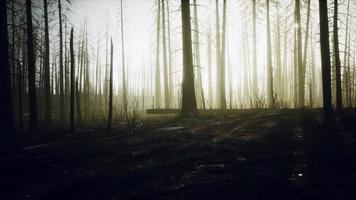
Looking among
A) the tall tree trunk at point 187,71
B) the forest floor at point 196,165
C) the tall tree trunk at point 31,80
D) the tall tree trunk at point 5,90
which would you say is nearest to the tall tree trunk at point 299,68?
the forest floor at point 196,165

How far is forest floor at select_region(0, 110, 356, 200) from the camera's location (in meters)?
4.79

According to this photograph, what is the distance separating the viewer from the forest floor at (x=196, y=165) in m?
4.79

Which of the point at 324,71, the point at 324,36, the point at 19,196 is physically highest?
the point at 324,36

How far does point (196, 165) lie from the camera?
6.26 m

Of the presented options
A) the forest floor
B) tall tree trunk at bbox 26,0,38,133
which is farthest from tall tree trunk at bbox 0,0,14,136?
the forest floor

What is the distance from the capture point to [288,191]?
450 cm

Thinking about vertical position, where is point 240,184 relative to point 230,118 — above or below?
below

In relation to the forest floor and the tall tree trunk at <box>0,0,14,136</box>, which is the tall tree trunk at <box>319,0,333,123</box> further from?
the tall tree trunk at <box>0,0,14,136</box>

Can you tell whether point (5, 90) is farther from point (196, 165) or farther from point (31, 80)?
point (196, 165)

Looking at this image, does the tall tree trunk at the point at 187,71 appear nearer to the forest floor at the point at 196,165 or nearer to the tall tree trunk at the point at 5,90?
the forest floor at the point at 196,165

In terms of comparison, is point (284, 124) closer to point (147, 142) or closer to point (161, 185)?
point (147, 142)

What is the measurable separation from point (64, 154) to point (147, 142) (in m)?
2.28

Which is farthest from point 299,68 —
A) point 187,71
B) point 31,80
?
point 31,80

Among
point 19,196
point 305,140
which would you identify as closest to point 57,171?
point 19,196
